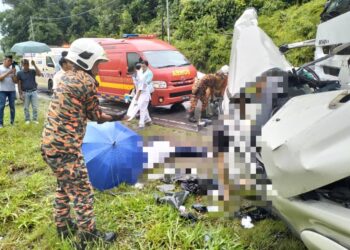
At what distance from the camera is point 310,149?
6.26 feet

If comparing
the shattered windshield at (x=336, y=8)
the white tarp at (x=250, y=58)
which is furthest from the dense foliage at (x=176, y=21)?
the white tarp at (x=250, y=58)

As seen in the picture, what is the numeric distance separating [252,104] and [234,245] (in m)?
1.23

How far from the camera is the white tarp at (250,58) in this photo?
11.1ft

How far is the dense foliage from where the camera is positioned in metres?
14.0

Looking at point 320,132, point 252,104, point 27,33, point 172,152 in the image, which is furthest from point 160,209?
point 27,33

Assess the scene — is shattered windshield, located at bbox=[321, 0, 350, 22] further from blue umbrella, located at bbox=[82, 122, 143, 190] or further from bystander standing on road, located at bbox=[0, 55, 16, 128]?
bystander standing on road, located at bbox=[0, 55, 16, 128]

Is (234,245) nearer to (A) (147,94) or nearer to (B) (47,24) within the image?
(A) (147,94)

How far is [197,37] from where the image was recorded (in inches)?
683

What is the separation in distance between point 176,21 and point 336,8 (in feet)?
60.4

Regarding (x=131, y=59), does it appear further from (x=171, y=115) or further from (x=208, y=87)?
(x=208, y=87)

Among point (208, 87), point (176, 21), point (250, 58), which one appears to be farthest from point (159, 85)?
point (176, 21)

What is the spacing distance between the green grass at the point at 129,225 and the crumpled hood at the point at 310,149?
1.02m

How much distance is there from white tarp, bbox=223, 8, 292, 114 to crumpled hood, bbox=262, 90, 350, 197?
41.5 inches

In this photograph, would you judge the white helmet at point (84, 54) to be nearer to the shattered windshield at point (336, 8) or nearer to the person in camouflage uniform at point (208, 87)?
the shattered windshield at point (336, 8)
